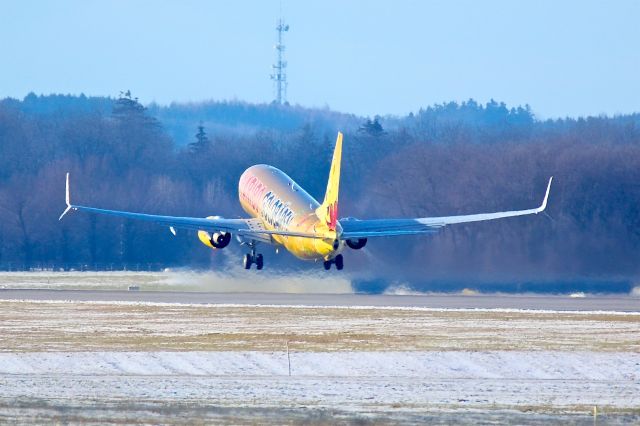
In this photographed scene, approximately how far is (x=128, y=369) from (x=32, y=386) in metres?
3.96

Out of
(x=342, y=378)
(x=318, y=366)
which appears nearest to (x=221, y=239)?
(x=318, y=366)

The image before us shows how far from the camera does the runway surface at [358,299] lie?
56.8 m

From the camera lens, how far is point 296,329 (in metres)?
44.8

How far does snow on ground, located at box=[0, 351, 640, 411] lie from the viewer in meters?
29.2

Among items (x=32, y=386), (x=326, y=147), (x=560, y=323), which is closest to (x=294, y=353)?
(x=32, y=386)

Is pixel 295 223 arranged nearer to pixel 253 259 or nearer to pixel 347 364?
pixel 253 259

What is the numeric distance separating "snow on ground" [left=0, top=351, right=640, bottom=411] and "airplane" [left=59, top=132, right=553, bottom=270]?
76.9ft

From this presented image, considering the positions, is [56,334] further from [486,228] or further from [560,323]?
[486,228]

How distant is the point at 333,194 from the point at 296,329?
15306 mm

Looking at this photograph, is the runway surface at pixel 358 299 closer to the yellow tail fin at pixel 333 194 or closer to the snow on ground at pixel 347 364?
the yellow tail fin at pixel 333 194

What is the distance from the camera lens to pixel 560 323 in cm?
4738

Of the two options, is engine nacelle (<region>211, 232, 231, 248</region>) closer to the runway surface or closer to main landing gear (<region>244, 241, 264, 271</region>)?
main landing gear (<region>244, 241, 264, 271</region>)

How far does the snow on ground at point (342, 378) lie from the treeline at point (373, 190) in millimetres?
31299

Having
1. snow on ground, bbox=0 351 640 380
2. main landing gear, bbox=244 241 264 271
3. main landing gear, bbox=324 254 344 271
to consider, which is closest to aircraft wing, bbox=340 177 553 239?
main landing gear, bbox=324 254 344 271
